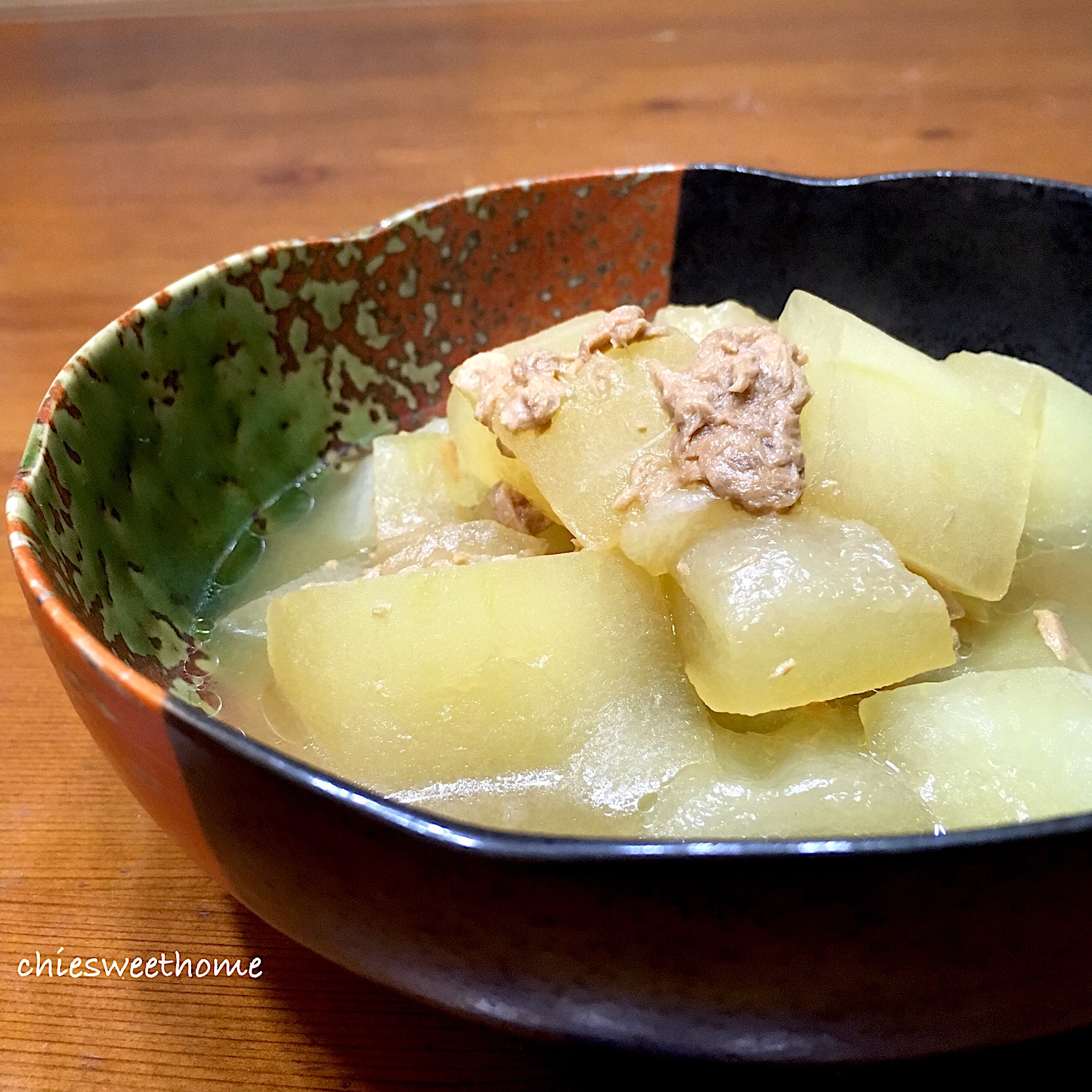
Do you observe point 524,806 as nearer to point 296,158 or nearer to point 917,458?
point 917,458

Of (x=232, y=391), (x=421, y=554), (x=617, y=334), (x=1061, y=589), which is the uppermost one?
(x=617, y=334)

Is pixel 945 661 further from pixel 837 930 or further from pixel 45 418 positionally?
pixel 45 418

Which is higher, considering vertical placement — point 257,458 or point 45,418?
point 45,418

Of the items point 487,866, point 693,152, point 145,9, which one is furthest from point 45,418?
point 145,9

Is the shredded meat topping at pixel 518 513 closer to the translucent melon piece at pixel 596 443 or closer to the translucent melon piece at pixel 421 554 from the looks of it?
the translucent melon piece at pixel 421 554

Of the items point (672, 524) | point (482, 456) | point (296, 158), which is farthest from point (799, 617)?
point (296, 158)
